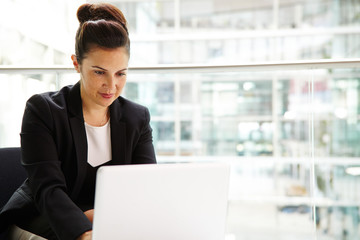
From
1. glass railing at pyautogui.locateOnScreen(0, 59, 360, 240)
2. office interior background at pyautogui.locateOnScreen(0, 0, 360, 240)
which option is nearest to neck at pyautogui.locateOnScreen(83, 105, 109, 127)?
office interior background at pyautogui.locateOnScreen(0, 0, 360, 240)

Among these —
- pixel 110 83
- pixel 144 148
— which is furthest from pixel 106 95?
pixel 144 148

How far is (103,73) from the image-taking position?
3.90ft

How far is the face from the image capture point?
117 cm

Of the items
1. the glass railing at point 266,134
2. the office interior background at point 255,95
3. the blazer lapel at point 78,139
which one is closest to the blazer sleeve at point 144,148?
the blazer lapel at point 78,139

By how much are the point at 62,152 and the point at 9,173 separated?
0.68 feet

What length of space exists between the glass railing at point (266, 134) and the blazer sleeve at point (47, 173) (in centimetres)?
546

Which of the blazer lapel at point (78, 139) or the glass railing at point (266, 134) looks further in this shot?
the glass railing at point (266, 134)

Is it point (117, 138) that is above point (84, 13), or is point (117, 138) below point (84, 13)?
below

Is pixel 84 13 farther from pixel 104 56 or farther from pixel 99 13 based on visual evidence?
pixel 104 56

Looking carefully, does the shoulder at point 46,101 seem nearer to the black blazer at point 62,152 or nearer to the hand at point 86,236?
the black blazer at point 62,152

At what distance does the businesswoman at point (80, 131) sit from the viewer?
1.08 meters

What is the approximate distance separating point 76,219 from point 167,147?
21.7ft

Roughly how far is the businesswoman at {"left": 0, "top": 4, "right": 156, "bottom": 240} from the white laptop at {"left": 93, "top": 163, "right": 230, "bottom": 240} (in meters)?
0.26

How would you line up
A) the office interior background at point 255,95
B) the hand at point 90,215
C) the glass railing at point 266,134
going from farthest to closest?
the glass railing at point 266,134, the office interior background at point 255,95, the hand at point 90,215
